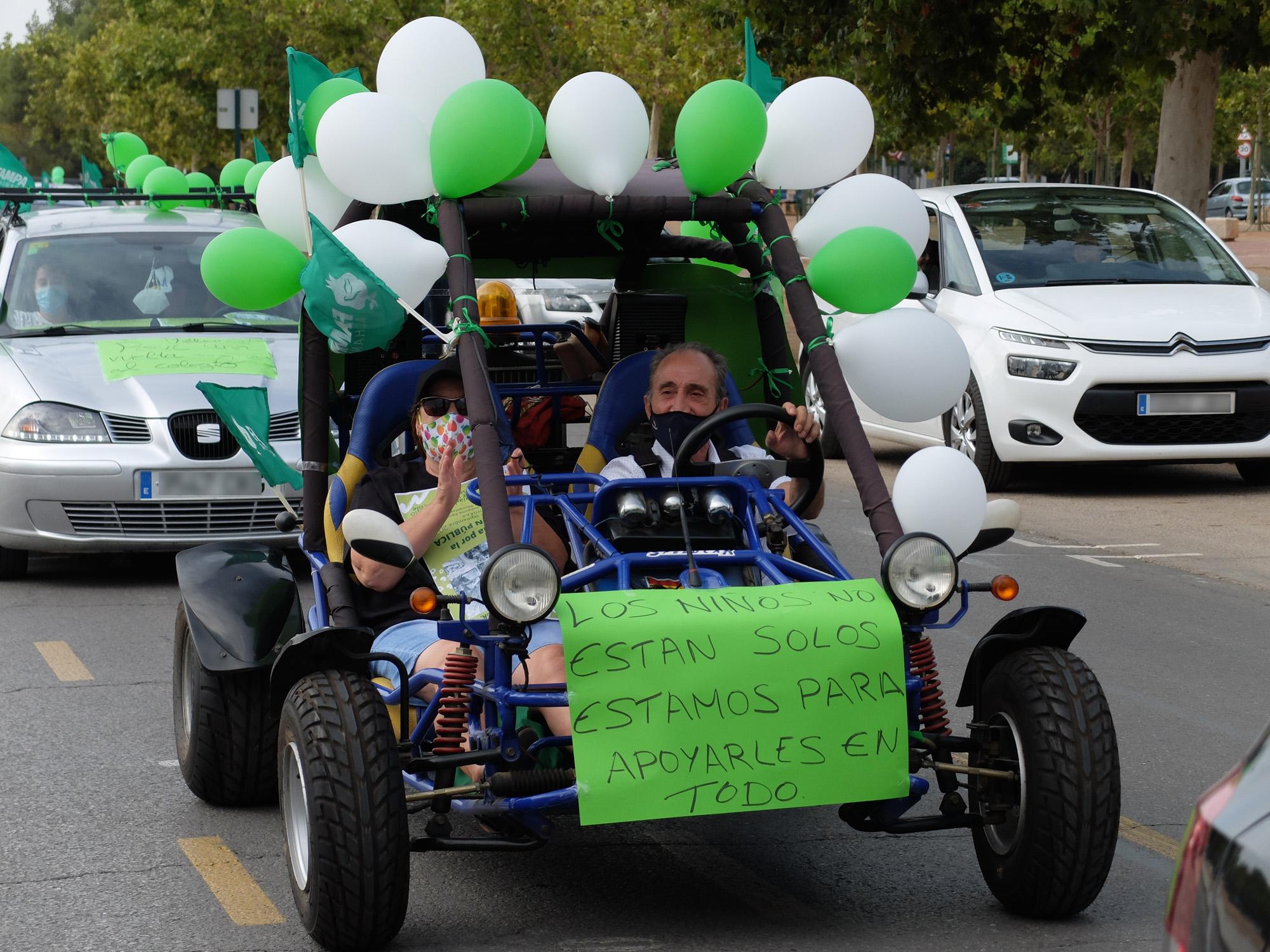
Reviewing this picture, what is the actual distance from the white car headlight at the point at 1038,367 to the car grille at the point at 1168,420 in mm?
204

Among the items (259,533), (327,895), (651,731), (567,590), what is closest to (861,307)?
(567,590)

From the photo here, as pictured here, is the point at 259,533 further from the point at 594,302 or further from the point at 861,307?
the point at 594,302

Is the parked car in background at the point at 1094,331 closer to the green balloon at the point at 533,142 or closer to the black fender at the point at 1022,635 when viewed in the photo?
the green balloon at the point at 533,142

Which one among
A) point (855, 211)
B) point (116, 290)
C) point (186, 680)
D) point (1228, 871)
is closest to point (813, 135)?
point (855, 211)

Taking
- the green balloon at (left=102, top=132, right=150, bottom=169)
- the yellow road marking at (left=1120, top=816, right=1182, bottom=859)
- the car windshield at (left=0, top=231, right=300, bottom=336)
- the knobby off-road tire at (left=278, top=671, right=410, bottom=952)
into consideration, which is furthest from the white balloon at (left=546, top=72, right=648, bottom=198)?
the green balloon at (left=102, top=132, right=150, bottom=169)

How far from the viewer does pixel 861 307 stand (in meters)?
5.09

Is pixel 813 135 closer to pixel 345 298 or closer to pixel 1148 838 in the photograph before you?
pixel 345 298

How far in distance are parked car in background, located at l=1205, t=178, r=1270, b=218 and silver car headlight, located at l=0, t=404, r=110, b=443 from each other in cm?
4896

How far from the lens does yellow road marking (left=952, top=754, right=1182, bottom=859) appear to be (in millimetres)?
5016

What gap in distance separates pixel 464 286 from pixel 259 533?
4.67m

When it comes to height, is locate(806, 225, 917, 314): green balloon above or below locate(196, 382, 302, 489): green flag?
above

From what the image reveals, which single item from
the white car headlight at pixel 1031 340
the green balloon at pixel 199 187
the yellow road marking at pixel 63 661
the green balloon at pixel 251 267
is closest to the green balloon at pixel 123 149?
the green balloon at pixel 199 187

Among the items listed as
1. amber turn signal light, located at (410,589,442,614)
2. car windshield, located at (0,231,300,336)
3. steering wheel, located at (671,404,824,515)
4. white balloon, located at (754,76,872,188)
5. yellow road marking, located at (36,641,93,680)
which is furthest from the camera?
car windshield, located at (0,231,300,336)

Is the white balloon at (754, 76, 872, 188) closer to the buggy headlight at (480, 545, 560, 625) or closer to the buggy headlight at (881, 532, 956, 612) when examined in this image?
the buggy headlight at (881, 532, 956, 612)
